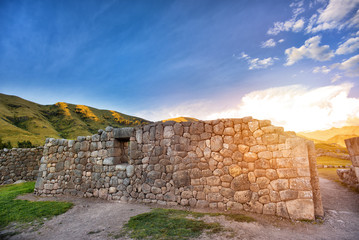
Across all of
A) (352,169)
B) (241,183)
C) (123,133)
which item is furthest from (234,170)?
(352,169)

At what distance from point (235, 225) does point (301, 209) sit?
2.11 metres

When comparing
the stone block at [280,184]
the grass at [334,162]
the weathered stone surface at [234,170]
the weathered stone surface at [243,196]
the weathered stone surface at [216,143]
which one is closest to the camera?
the stone block at [280,184]

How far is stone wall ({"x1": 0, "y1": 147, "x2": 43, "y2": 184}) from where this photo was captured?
14.9 metres

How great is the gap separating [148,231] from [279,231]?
347 centimetres

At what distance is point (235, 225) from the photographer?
504cm

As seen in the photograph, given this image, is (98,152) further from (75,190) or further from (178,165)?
(178,165)

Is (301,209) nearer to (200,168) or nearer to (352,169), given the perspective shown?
(200,168)

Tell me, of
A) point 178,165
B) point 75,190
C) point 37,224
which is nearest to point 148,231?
point 178,165

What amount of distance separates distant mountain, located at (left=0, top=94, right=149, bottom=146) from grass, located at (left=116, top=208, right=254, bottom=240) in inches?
1445

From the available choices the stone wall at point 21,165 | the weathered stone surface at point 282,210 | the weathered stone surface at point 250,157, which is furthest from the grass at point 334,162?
the stone wall at point 21,165

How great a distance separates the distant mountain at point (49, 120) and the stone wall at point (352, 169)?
42184 millimetres

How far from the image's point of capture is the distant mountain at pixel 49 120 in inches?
1671

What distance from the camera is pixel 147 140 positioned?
8.13 m

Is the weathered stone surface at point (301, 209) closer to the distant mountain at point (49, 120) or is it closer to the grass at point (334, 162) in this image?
the grass at point (334, 162)
